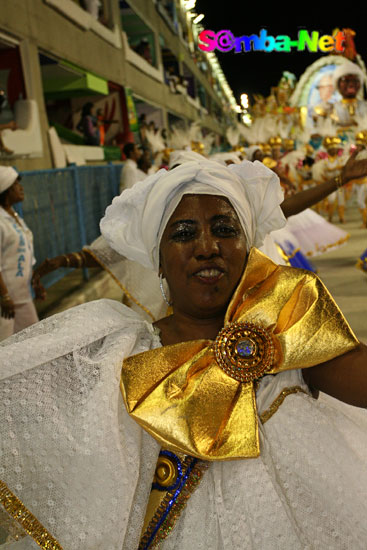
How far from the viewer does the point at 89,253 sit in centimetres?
282

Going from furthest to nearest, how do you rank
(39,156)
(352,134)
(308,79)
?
(308,79), (352,134), (39,156)

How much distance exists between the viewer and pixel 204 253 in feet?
4.43

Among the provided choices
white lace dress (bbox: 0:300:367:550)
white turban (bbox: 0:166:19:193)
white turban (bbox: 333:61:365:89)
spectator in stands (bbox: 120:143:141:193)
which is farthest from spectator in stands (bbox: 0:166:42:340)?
white turban (bbox: 333:61:365:89)

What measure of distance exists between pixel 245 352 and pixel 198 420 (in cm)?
19

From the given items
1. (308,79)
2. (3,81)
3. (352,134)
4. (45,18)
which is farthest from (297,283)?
(308,79)

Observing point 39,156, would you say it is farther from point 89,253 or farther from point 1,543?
point 1,543

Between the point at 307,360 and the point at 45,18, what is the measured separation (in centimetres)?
865

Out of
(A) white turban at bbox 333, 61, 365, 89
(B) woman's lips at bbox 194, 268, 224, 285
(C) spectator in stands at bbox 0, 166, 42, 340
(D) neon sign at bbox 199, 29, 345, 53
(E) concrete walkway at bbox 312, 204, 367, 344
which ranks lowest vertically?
(E) concrete walkway at bbox 312, 204, 367, 344

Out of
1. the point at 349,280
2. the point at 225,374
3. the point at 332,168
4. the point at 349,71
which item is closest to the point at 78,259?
the point at 225,374

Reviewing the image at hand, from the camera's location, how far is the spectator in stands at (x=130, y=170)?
928cm

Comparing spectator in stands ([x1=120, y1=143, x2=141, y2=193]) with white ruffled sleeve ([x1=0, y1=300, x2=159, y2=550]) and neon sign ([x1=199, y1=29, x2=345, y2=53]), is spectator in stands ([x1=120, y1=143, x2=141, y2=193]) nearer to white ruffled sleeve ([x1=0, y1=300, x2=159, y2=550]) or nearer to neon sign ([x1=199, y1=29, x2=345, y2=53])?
white ruffled sleeve ([x1=0, y1=300, x2=159, y2=550])

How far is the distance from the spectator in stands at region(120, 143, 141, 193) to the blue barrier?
365mm

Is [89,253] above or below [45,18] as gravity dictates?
below

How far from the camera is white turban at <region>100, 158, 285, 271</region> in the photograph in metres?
1.43
